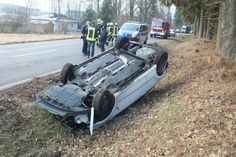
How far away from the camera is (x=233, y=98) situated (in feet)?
23.9

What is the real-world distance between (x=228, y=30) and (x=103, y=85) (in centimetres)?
626

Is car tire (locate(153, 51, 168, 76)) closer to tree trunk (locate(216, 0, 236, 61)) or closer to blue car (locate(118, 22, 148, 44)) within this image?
tree trunk (locate(216, 0, 236, 61))

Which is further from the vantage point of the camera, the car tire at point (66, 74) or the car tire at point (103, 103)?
the car tire at point (66, 74)

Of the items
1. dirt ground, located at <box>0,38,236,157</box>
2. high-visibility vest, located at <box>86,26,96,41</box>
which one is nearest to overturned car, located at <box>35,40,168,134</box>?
dirt ground, located at <box>0,38,236,157</box>

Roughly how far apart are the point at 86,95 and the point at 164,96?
2.55 meters

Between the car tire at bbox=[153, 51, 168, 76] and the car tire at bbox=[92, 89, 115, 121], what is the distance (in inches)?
94.9

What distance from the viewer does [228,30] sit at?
12.4 metres

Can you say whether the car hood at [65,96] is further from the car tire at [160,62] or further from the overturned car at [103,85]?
→ the car tire at [160,62]

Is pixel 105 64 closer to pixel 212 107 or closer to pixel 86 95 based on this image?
pixel 86 95

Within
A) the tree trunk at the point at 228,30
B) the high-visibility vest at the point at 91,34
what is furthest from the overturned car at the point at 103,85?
the high-visibility vest at the point at 91,34

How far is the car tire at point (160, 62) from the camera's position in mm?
9483

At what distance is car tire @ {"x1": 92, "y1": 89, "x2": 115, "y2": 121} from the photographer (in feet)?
23.2

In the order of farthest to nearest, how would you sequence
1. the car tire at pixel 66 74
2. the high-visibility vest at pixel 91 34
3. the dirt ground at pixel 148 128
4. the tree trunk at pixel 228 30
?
1. the high-visibility vest at pixel 91 34
2. the tree trunk at pixel 228 30
3. the car tire at pixel 66 74
4. the dirt ground at pixel 148 128

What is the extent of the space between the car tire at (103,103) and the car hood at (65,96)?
34 cm
